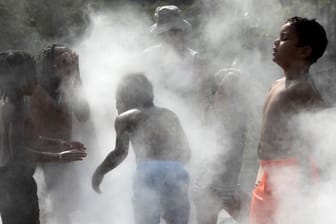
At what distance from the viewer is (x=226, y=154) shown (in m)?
4.63

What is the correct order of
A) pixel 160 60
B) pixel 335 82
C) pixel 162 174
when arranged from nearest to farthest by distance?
1. pixel 162 174
2. pixel 160 60
3. pixel 335 82

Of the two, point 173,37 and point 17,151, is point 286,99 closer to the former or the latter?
point 17,151

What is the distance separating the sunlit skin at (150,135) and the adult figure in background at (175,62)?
969 millimetres

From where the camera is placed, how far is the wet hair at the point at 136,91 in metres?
3.82

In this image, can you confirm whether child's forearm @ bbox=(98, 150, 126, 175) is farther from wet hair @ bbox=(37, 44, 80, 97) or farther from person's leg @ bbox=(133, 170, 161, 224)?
wet hair @ bbox=(37, 44, 80, 97)

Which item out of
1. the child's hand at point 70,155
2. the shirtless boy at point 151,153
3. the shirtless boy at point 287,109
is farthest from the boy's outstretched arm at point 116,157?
the shirtless boy at point 287,109

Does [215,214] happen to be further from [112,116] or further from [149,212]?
[112,116]

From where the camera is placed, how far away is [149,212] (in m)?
3.82

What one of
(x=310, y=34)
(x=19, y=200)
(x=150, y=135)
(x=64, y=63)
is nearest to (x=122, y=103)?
(x=150, y=135)

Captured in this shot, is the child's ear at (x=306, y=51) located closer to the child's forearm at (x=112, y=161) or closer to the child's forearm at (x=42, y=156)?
the child's forearm at (x=112, y=161)

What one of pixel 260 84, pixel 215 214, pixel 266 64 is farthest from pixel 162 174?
pixel 266 64

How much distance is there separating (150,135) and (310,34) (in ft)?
3.56

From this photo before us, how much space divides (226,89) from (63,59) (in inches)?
45.3

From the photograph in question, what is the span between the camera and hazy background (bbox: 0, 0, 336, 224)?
15.7 ft
